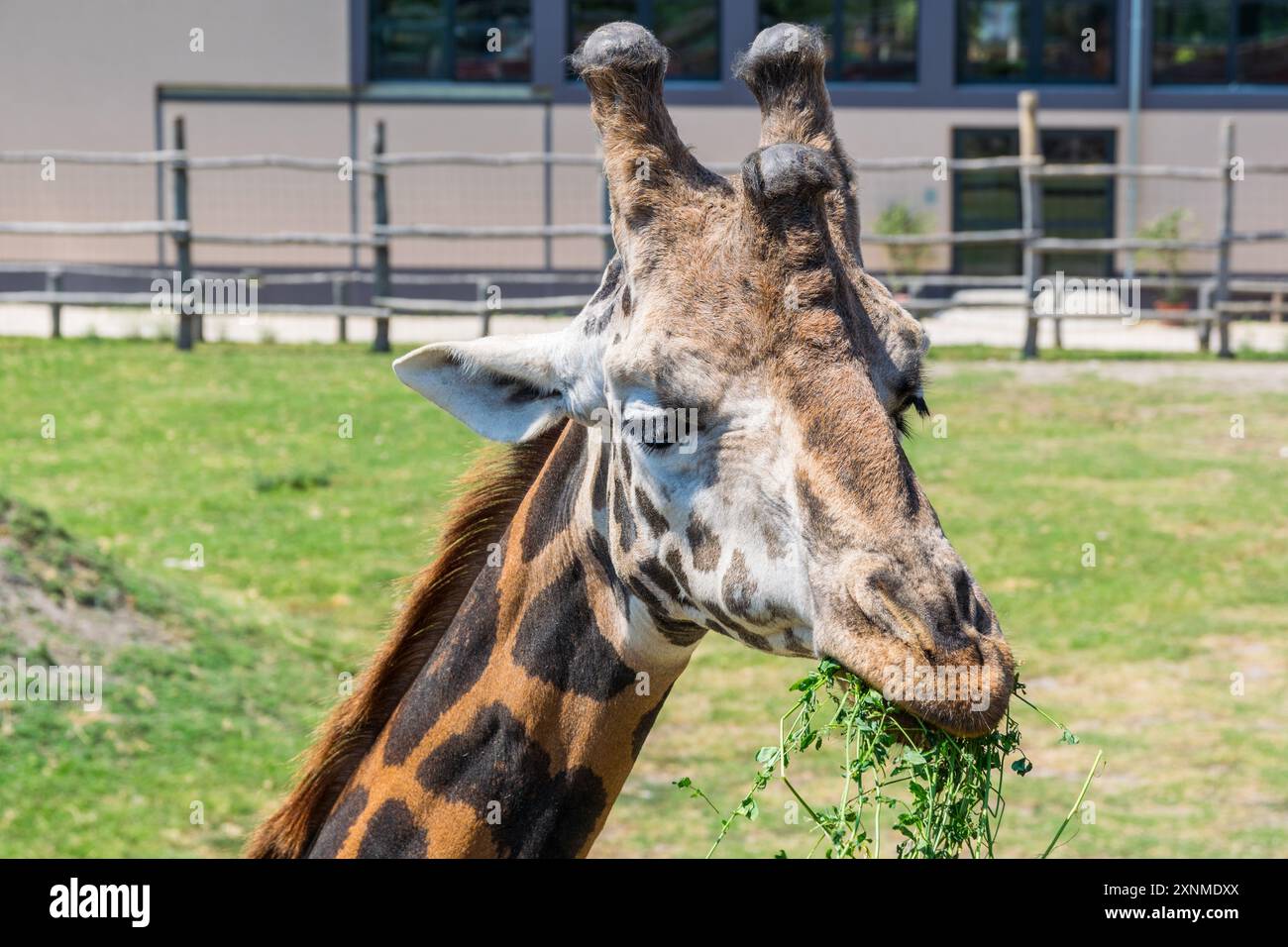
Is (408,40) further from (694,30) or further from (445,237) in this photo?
(445,237)

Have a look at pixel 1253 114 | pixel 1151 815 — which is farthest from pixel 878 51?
pixel 1151 815

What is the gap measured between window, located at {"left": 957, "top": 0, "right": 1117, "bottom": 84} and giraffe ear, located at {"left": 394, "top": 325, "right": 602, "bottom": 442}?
2392cm

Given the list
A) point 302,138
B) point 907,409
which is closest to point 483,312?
point 302,138

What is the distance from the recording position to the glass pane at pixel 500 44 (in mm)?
24547

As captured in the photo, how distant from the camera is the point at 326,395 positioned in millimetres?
14672

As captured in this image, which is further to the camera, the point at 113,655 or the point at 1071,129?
the point at 1071,129

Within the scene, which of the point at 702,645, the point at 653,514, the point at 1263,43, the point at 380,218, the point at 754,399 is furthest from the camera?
the point at 1263,43

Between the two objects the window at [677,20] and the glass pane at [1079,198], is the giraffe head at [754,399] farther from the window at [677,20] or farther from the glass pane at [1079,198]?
the glass pane at [1079,198]

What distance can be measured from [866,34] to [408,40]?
24.4 feet

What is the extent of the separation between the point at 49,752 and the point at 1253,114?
23.6 meters

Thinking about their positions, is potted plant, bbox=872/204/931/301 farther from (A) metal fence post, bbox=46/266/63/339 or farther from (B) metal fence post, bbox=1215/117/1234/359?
(A) metal fence post, bbox=46/266/63/339

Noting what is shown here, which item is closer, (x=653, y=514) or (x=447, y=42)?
(x=653, y=514)

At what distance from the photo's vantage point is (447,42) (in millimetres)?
24625

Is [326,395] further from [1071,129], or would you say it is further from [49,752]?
[1071,129]
